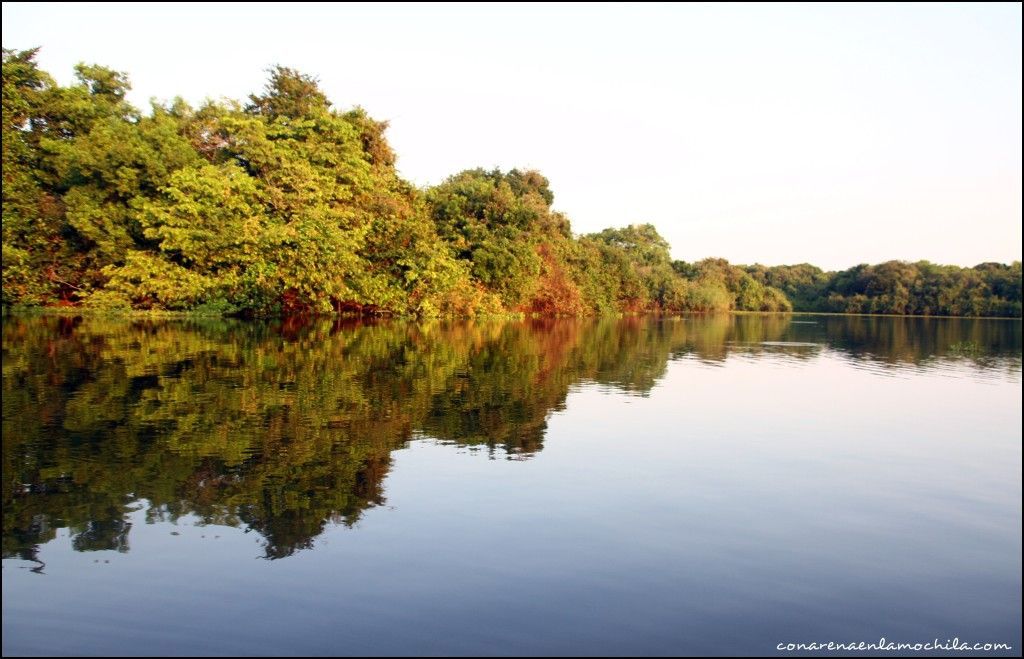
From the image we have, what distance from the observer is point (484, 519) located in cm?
623

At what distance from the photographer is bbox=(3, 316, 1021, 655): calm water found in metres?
4.31

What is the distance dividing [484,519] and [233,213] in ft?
104

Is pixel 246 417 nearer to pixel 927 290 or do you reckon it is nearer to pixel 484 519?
pixel 484 519

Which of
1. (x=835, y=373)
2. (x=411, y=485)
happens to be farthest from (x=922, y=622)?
(x=835, y=373)

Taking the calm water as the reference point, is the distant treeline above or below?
above

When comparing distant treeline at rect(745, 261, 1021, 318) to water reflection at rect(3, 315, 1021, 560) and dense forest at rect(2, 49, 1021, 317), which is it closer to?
dense forest at rect(2, 49, 1021, 317)

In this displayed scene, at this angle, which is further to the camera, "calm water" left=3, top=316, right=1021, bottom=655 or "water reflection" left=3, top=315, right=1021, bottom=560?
"water reflection" left=3, top=315, right=1021, bottom=560

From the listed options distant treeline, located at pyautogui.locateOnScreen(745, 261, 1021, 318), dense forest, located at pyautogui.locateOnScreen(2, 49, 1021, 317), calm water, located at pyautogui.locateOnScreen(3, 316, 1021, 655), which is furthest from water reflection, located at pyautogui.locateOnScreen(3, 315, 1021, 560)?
distant treeline, located at pyautogui.locateOnScreen(745, 261, 1021, 318)

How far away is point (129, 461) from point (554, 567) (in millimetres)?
5016

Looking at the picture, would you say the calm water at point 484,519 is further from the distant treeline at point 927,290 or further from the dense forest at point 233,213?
the distant treeline at point 927,290

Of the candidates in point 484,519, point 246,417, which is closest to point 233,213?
point 246,417

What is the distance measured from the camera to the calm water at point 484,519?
4.31 meters

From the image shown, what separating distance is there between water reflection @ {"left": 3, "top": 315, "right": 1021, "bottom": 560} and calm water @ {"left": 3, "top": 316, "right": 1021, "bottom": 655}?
0.16 feet

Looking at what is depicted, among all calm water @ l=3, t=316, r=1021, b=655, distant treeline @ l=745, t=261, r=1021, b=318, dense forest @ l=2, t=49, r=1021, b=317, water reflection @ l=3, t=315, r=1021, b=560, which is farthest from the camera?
distant treeline @ l=745, t=261, r=1021, b=318
